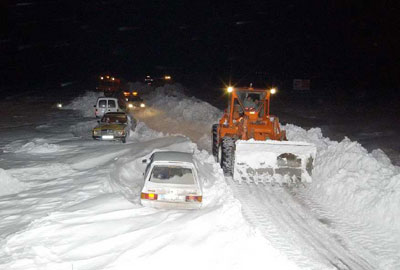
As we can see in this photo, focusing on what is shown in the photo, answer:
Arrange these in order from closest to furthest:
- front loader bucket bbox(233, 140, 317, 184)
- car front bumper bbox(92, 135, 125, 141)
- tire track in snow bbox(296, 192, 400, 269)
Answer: tire track in snow bbox(296, 192, 400, 269) → front loader bucket bbox(233, 140, 317, 184) → car front bumper bbox(92, 135, 125, 141)

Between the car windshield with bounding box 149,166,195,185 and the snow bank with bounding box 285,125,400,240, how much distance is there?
3.90 metres

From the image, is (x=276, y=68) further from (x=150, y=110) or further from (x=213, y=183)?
(x=213, y=183)

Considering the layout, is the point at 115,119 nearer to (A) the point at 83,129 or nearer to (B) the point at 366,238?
(A) the point at 83,129

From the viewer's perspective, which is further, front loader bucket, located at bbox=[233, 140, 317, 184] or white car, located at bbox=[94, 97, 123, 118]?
white car, located at bbox=[94, 97, 123, 118]

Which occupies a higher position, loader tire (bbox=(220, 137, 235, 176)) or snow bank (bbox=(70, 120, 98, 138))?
snow bank (bbox=(70, 120, 98, 138))

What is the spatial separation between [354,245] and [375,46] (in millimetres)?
58594

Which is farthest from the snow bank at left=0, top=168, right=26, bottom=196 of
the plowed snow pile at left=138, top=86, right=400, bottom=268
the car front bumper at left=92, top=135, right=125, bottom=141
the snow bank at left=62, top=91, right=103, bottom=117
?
the snow bank at left=62, top=91, right=103, bottom=117

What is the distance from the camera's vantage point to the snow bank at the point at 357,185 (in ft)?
26.8

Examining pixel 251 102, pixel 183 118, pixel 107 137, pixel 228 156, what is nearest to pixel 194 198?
pixel 228 156

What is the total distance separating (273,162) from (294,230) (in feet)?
10.00

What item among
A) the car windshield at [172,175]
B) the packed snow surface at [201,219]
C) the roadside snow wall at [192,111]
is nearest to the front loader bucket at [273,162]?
the packed snow surface at [201,219]

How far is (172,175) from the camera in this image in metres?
8.05

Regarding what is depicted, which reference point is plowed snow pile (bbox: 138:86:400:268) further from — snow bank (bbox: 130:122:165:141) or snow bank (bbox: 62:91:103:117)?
snow bank (bbox: 62:91:103:117)

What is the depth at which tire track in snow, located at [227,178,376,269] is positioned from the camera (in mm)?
6371
